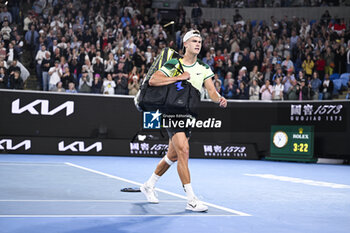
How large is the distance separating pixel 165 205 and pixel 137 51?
1486cm

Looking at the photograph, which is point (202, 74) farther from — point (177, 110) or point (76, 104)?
point (76, 104)

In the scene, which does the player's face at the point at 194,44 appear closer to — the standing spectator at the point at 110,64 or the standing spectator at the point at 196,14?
the standing spectator at the point at 110,64

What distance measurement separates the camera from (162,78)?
6.37m

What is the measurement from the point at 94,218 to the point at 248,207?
2.20 metres

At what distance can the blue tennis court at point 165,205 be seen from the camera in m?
5.16

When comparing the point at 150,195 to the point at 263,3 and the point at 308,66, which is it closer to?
the point at 308,66

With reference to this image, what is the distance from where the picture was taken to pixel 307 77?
21234mm

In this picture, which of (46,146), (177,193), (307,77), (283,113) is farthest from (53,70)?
(177,193)

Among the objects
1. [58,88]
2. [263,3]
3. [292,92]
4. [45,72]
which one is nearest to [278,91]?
[292,92]

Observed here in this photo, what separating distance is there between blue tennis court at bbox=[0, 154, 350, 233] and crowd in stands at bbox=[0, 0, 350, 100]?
8970mm

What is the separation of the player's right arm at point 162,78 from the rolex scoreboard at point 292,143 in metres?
12.6

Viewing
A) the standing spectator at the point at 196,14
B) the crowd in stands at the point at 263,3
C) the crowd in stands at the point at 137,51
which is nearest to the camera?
the crowd in stands at the point at 137,51

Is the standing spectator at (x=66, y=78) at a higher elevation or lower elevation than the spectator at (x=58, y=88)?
higher

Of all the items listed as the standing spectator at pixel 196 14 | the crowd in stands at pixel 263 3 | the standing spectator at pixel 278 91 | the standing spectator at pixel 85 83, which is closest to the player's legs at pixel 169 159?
the standing spectator at pixel 85 83
